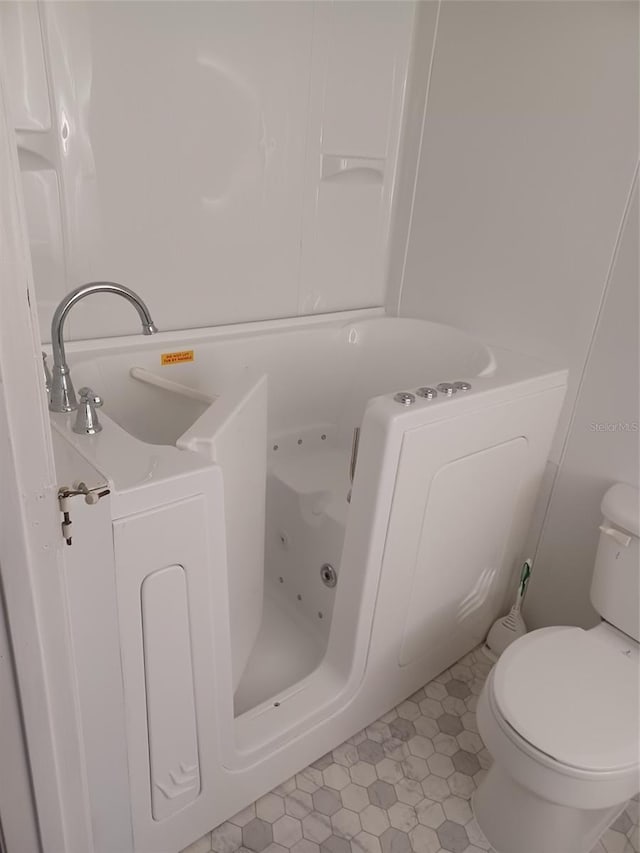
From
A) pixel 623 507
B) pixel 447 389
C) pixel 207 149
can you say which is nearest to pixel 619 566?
pixel 623 507

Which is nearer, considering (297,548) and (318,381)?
(297,548)

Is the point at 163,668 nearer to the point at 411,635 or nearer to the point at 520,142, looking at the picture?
the point at 411,635

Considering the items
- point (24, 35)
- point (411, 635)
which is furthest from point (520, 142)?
point (411, 635)

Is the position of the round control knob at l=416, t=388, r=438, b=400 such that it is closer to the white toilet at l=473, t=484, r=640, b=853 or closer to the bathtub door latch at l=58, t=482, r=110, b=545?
the white toilet at l=473, t=484, r=640, b=853

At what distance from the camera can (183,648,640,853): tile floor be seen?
1.26 m

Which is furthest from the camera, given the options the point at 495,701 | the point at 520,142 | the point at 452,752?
the point at 520,142

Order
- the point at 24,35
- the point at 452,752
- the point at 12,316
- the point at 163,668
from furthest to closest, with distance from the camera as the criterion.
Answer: the point at 452,752, the point at 24,35, the point at 163,668, the point at 12,316

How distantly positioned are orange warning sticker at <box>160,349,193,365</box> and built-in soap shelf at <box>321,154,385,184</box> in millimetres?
697

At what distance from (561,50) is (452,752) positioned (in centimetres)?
174

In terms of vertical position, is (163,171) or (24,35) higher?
(24,35)

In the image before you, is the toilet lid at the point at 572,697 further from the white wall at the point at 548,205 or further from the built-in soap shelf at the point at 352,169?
the built-in soap shelf at the point at 352,169

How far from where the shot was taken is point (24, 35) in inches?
50.6

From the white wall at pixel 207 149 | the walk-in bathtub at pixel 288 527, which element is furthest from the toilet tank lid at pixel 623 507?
the white wall at pixel 207 149

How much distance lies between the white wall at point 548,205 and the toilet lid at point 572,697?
393 millimetres
